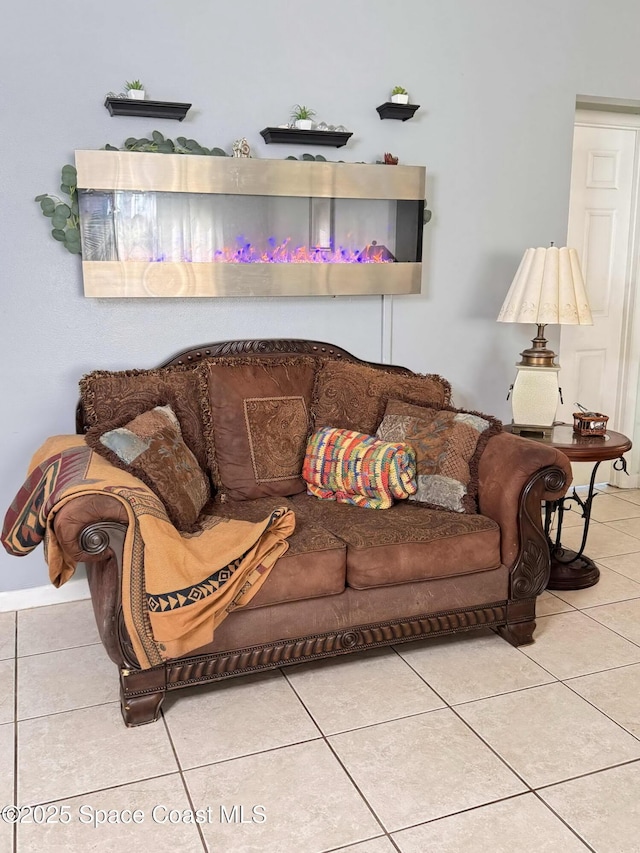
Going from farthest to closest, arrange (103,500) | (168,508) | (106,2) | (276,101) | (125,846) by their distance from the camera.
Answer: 1. (276,101)
2. (106,2)
3. (168,508)
4. (103,500)
5. (125,846)

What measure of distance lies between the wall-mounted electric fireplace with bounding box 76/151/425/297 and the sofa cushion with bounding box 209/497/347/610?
1.15 metres

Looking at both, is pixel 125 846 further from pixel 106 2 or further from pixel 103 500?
pixel 106 2

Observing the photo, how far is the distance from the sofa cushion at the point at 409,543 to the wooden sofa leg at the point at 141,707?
0.68 m

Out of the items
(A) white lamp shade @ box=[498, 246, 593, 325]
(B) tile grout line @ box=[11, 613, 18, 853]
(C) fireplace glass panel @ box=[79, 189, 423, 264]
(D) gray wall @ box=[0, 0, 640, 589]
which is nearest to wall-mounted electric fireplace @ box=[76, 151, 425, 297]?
(C) fireplace glass panel @ box=[79, 189, 423, 264]

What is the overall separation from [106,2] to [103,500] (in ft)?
6.23

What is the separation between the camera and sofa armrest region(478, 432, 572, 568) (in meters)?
2.53

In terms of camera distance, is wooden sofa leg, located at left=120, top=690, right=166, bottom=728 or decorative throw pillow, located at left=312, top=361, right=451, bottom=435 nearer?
wooden sofa leg, located at left=120, top=690, right=166, bottom=728

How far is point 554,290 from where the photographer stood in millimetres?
3066

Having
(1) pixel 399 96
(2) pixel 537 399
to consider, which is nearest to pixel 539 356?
(2) pixel 537 399

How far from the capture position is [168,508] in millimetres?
2344

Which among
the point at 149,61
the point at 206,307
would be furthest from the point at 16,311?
the point at 149,61

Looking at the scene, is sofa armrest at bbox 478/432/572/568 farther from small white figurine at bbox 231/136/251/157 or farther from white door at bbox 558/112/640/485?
white door at bbox 558/112/640/485

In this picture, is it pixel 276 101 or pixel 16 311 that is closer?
pixel 16 311

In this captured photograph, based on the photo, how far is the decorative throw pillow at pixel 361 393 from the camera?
298cm
